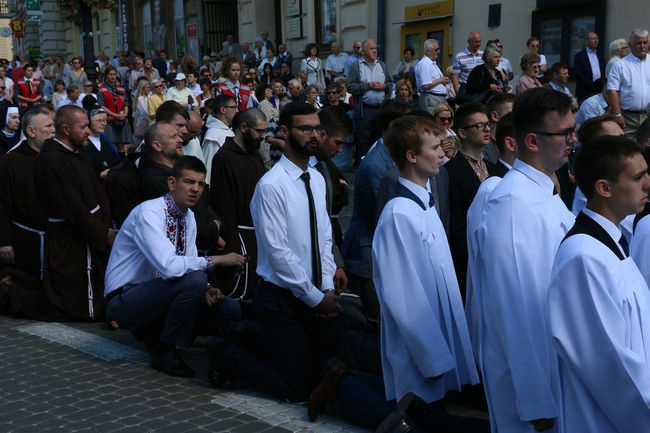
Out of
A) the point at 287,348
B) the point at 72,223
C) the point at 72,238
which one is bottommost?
the point at 287,348

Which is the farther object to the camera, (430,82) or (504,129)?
(430,82)

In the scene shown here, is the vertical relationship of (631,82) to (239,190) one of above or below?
above

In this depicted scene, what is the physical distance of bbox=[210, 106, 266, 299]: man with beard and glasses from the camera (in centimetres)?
780

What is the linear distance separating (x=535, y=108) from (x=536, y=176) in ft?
0.93

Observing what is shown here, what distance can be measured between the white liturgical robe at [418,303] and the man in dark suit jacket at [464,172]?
1283 millimetres

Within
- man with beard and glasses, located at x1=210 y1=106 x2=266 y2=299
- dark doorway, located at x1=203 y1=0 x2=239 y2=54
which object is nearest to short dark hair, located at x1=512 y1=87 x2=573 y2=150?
man with beard and glasses, located at x1=210 y1=106 x2=266 y2=299

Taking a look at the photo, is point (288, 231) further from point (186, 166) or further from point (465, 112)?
point (465, 112)

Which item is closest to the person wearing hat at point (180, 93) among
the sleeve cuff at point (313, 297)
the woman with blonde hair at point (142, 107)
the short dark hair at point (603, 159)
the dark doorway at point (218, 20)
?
the woman with blonde hair at point (142, 107)

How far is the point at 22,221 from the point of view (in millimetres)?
8328

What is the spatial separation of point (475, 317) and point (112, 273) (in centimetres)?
296

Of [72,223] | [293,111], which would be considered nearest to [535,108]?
[293,111]

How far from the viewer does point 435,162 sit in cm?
461

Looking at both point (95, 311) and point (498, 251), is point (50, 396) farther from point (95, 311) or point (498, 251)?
point (498, 251)

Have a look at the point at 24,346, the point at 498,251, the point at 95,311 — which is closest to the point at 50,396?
the point at 24,346
